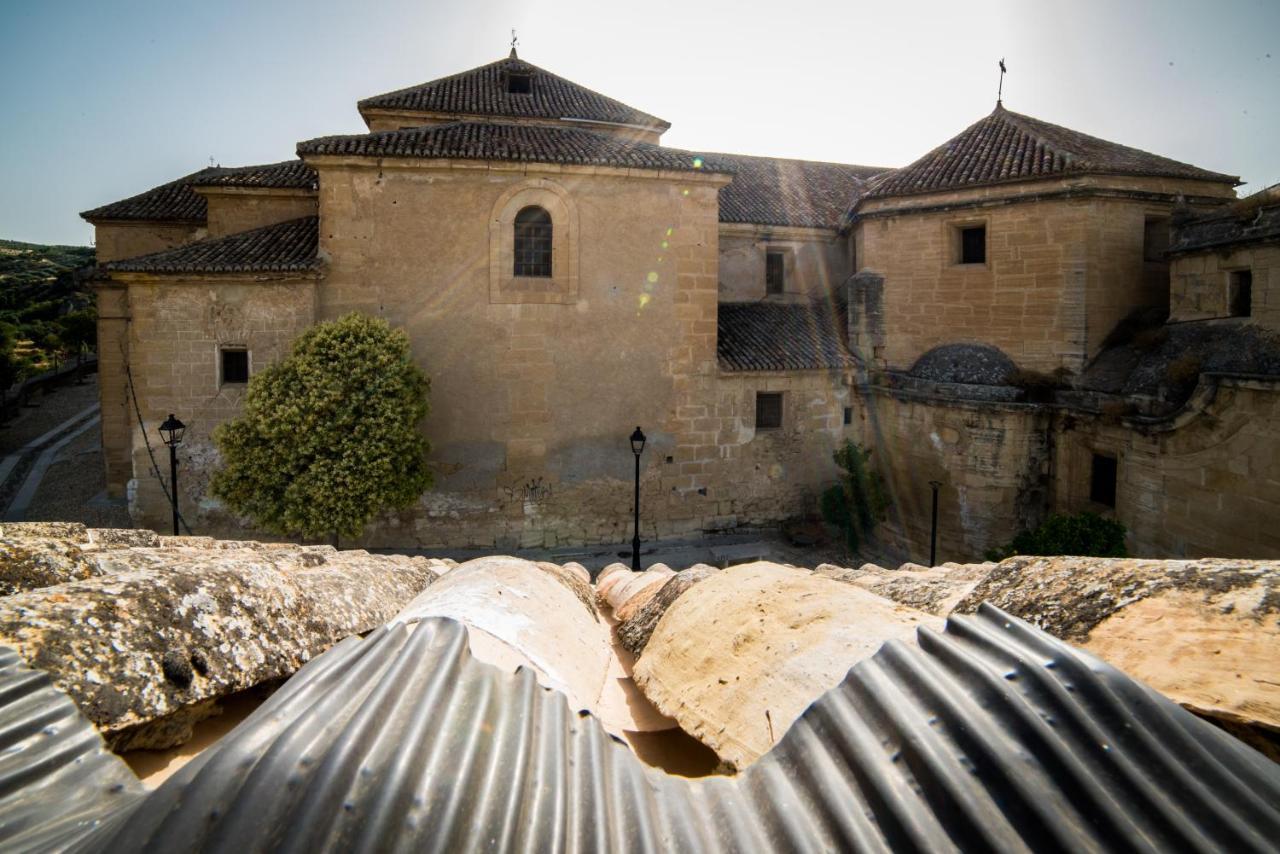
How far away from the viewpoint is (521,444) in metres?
14.5

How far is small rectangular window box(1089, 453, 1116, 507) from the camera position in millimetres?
12521

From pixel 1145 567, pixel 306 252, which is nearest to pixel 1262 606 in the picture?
pixel 1145 567

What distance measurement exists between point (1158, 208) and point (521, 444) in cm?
1296

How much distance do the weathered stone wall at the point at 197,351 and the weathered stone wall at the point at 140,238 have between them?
553 centimetres

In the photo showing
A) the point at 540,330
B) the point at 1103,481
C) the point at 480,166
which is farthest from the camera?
the point at 540,330

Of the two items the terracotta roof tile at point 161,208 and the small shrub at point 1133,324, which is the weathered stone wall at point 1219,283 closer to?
the small shrub at point 1133,324

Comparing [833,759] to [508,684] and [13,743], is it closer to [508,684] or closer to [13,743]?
[508,684]

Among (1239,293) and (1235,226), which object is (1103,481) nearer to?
(1239,293)

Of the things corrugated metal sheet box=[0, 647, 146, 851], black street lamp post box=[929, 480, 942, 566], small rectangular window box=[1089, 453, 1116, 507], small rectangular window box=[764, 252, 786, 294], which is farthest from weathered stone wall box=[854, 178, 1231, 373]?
corrugated metal sheet box=[0, 647, 146, 851]

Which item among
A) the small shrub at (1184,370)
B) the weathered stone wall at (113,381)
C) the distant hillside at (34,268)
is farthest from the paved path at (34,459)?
the small shrub at (1184,370)

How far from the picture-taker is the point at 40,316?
45719 millimetres

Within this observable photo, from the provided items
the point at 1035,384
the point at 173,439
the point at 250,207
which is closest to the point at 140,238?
the point at 250,207

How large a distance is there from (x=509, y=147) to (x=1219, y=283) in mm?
12329

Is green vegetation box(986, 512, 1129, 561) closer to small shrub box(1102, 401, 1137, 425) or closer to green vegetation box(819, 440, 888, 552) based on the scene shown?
small shrub box(1102, 401, 1137, 425)
